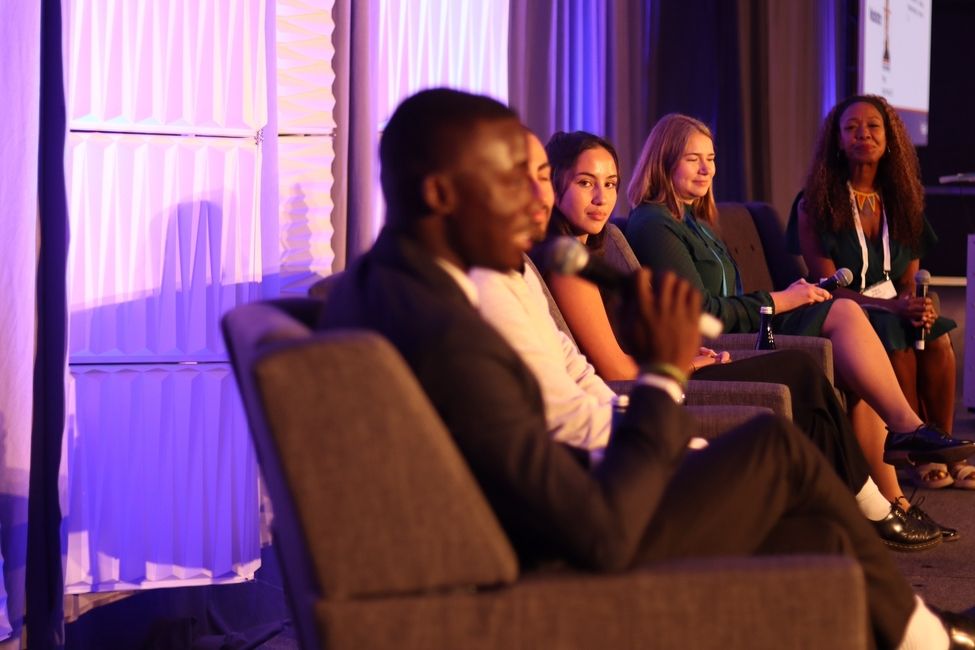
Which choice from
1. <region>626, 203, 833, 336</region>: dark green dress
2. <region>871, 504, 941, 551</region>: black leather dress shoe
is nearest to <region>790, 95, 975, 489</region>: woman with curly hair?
<region>626, 203, 833, 336</region>: dark green dress

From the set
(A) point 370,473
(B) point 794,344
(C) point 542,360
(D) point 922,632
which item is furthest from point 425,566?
(B) point 794,344

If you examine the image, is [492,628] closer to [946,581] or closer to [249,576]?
[249,576]

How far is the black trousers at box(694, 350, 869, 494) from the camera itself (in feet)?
10.2

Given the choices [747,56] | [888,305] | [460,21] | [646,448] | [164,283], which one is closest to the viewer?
[646,448]

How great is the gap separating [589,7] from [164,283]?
117 inches

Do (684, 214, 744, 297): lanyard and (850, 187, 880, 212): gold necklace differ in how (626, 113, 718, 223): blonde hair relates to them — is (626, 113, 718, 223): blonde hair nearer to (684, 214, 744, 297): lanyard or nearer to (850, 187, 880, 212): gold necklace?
(684, 214, 744, 297): lanyard

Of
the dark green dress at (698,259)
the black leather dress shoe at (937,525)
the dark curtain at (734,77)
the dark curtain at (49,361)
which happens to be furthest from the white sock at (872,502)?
the dark curtain at (734,77)

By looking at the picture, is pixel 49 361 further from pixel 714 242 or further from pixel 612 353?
pixel 714 242

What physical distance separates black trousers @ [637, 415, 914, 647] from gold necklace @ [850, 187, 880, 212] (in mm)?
3001

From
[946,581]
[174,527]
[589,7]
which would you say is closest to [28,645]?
[174,527]

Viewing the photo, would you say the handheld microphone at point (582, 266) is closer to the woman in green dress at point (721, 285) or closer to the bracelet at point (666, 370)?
the bracelet at point (666, 370)

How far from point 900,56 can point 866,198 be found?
113 inches

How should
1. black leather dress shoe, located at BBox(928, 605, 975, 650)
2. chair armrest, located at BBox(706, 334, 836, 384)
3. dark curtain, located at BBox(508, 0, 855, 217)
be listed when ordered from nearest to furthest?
1. black leather dress shoe, located at BBox(928, 605, 975, 650)
2. chair armrest, located at BBox(706, 334, 836, 384)
3. dark curtain, located at BBox(508, 0, 855, 217)

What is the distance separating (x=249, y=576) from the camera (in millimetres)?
2805
